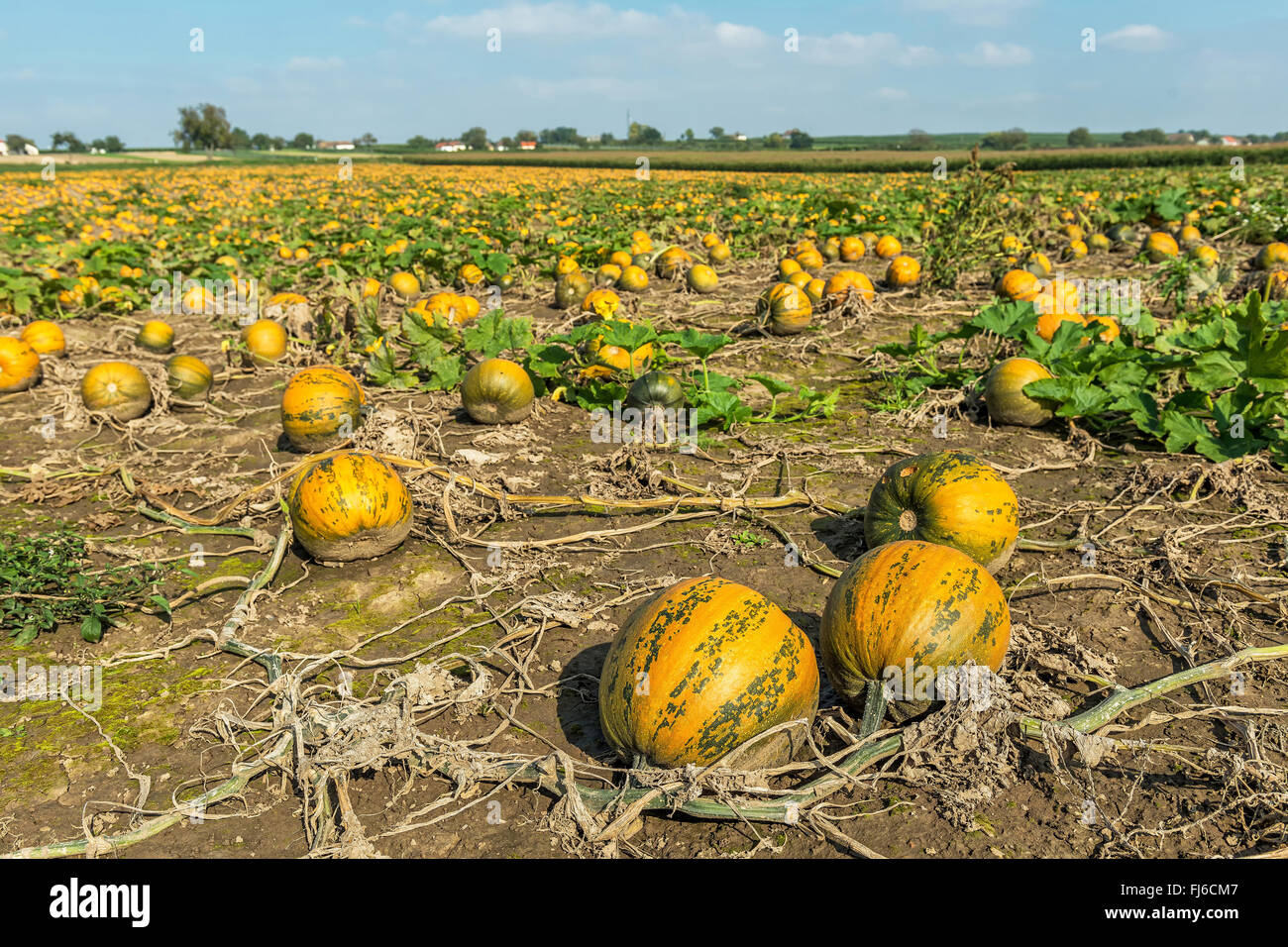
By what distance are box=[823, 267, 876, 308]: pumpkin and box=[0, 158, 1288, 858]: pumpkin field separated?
0.17 m

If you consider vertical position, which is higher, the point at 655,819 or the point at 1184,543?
the point at 1184,543

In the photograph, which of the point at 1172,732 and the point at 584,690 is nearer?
the point at 1172,732

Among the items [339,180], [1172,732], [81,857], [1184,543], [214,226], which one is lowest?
[81,857]

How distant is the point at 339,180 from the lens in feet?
126

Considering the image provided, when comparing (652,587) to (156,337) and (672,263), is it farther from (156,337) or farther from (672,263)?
(672,263)

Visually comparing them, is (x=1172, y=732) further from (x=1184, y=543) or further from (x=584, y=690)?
(x=584, y=690)

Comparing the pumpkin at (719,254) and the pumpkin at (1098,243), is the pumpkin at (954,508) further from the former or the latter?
the pumpkin at (1098,243)

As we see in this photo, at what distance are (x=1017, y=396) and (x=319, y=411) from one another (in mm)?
5924

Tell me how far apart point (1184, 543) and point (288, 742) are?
16.5 ft

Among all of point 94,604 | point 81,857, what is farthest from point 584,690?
point 94,604

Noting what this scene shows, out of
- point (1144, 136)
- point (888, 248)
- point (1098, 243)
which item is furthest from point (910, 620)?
point (1144, 136)

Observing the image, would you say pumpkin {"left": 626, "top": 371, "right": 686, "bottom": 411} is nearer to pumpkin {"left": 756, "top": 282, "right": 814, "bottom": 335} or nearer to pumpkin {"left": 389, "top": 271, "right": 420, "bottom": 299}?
pumpkin {"left": 756, "top": 282, "right": 814, "bottom": 335}

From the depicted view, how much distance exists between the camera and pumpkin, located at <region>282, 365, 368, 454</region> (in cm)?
650

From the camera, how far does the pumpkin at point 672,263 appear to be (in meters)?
13.4
